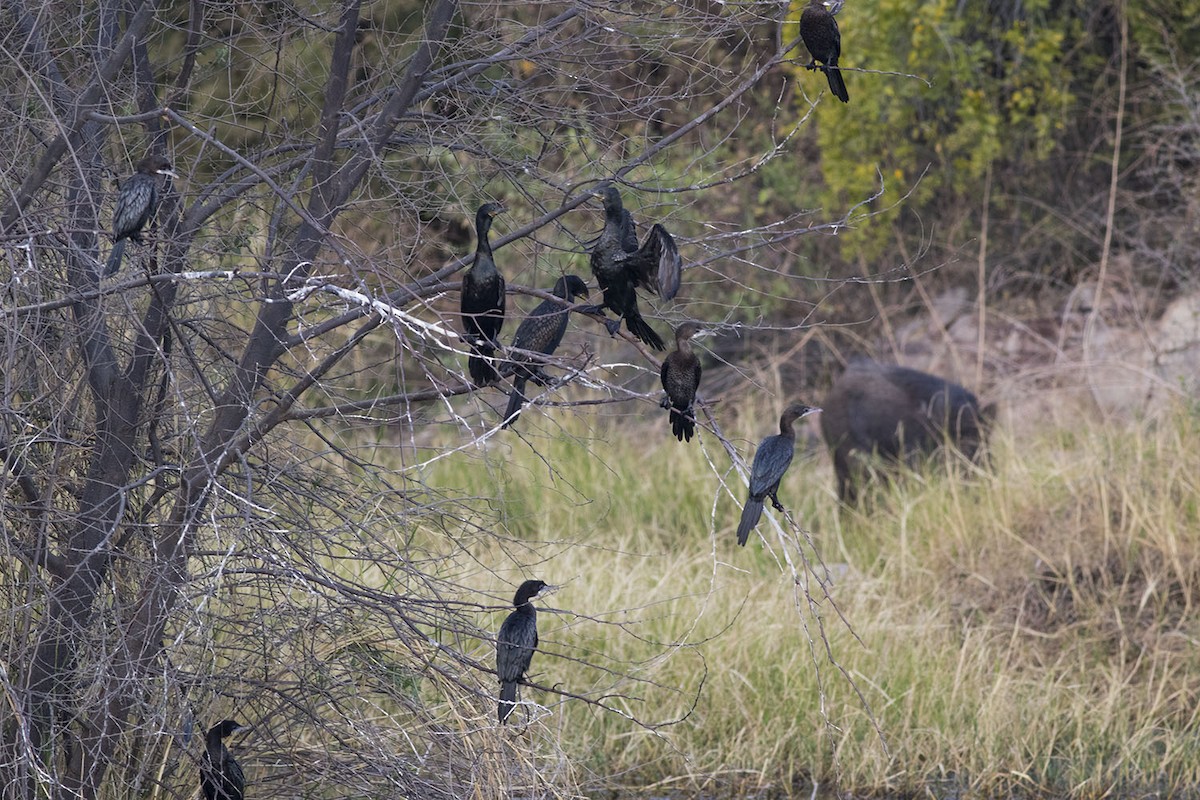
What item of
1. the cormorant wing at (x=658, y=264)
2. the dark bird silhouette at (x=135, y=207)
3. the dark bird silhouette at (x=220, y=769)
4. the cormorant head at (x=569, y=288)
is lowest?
the dark bird silhouette at (x=220, y=769)

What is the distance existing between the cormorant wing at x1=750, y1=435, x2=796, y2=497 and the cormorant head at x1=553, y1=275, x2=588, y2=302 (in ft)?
2.06

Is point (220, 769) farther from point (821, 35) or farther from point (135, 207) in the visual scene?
point (821, 35)

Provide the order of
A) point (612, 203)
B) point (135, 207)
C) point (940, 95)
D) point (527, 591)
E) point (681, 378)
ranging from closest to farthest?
point (135, 207) < point (681, 378) < point (612, 203) < point (527, 591) < point (940, 95)

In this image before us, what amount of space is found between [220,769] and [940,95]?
7657 millimetres

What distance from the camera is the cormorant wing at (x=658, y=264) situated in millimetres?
3137

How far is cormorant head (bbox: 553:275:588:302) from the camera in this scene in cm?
350

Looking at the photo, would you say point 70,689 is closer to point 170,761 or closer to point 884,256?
point 170,761

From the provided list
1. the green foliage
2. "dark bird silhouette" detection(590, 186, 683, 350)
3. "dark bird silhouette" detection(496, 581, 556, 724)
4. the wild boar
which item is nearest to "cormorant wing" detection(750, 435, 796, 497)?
"dark bird silhouette" detection(590, 186, 683, 350)

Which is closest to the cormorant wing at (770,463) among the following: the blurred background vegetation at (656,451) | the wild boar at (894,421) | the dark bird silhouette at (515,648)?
the blurred background vegetation at (656,451)

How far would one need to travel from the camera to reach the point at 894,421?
7.60 metres

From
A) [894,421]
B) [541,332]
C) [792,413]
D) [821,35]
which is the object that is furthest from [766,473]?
[894,421]

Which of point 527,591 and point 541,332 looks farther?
point 527,591

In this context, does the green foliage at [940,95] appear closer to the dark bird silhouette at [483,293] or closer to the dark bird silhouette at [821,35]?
the dark bird silhouette at [821,35]

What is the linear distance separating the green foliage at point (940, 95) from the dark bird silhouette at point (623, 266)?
5595mm
